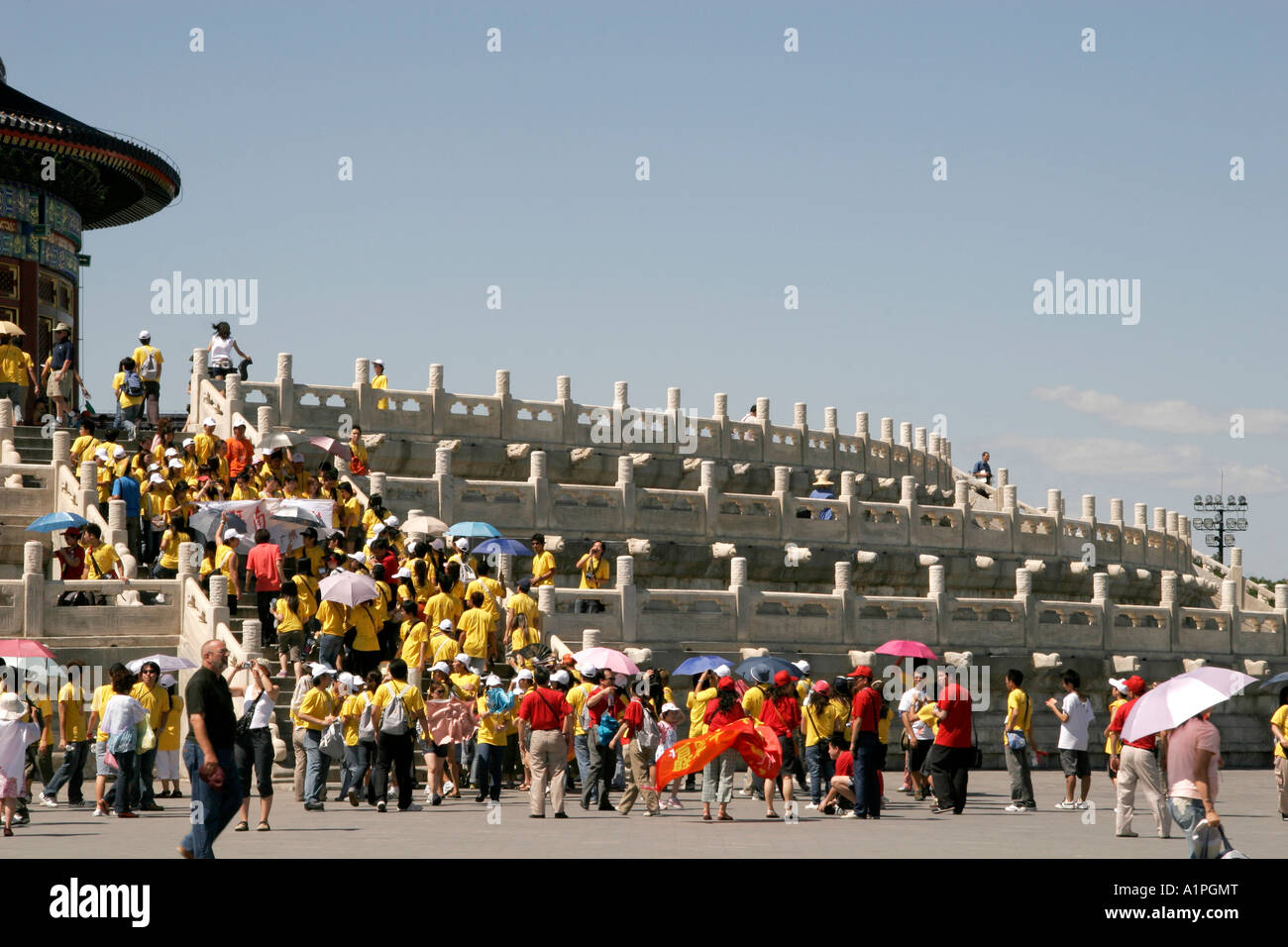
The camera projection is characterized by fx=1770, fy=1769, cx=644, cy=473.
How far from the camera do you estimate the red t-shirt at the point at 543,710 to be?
17.8 meters

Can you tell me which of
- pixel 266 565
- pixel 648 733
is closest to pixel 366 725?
pixel 648 733

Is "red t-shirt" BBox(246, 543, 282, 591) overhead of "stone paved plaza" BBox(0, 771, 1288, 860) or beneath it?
overhead

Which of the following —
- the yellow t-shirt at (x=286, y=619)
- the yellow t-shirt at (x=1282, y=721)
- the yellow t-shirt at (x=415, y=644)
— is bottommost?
the yellow t-shirt at (x=1282, y=721)

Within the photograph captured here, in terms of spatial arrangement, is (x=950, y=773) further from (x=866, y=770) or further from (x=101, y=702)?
(x=101, y=702)

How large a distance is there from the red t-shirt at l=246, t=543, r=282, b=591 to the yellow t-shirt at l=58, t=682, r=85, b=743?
3.78m

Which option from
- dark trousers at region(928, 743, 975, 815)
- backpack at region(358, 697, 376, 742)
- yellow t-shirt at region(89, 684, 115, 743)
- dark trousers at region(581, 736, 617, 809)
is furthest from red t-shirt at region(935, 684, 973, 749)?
yellow t-shirt at region(89, 684, 115, 743)

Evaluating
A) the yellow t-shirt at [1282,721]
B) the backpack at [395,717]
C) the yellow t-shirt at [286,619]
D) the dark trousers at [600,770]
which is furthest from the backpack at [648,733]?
the yellow t-shirt at [1282,721]

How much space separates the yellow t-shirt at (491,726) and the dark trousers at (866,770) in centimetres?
383

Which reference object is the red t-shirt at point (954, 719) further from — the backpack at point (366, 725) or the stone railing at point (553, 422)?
the stone railing at point (553, 422)

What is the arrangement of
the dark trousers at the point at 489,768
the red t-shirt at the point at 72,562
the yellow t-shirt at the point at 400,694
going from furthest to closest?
the red t-shirt at the point at 72,562
the dark trousers at the point at 489,768
the yellow t-shirt at the point at 400,694

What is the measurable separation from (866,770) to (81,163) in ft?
84.7

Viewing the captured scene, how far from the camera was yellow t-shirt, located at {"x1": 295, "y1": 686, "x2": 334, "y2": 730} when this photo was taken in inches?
710

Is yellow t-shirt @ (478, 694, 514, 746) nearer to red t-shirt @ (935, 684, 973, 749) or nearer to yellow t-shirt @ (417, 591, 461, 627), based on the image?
yellow t-shirt @ (417, 591, 461, 627)

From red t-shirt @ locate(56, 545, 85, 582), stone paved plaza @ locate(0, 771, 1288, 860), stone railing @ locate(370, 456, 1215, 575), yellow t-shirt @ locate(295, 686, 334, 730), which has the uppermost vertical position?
stone railing @ locate(370, 456, 1215, 575)
